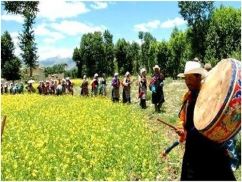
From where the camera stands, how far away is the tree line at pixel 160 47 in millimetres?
66812

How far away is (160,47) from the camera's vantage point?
105 meters

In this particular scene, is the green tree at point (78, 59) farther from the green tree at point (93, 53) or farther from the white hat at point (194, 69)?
the white hat at point (194, 69)

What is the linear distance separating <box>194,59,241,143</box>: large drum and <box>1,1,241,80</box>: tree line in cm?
1220

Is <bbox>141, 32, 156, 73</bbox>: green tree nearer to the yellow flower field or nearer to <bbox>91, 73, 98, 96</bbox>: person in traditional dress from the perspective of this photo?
<bbox>91, 73, 98, 96</bbox>: person in traditional dress

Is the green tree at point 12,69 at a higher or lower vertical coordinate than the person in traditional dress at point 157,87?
higher

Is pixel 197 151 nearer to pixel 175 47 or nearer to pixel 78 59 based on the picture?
pixel 175 47

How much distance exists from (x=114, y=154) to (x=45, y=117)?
300 inches

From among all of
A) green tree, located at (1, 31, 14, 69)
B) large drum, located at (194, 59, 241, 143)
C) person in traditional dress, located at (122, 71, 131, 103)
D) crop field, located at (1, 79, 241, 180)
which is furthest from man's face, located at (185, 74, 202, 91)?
green tree, located at (1, 31, 14, 69)

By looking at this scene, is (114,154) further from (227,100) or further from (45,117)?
(45,117)

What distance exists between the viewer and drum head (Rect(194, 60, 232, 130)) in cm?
619

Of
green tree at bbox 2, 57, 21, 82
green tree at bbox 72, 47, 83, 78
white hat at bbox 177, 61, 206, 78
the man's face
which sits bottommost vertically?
the man's face

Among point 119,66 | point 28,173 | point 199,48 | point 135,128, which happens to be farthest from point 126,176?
point 119,66

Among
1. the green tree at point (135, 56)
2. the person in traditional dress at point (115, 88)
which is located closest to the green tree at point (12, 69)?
the green tree at point (135, 56)

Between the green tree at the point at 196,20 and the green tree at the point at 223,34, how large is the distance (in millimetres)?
1819
